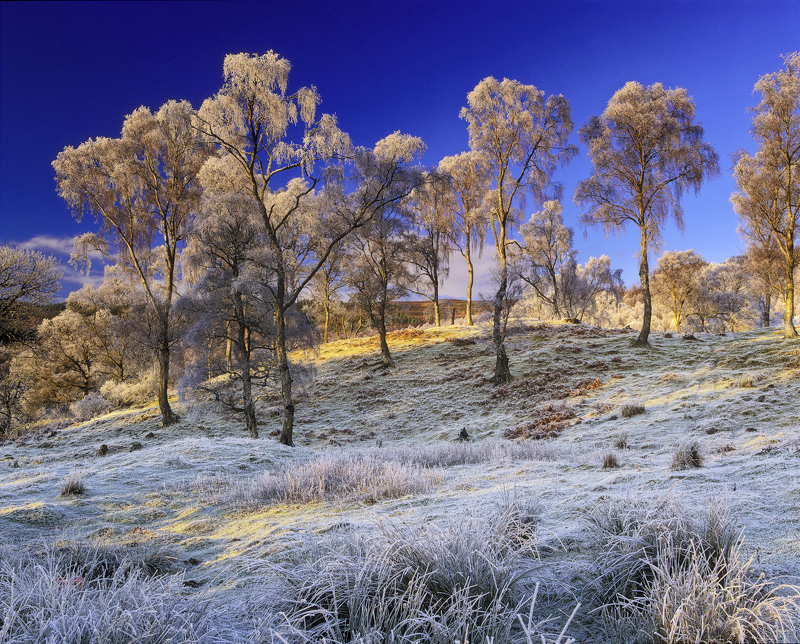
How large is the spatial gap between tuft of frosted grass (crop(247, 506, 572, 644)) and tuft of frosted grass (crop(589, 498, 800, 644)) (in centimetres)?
38

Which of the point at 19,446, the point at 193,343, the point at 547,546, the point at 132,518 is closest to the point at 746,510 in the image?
the point at 547,546

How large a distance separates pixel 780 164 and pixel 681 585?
25.0 metres

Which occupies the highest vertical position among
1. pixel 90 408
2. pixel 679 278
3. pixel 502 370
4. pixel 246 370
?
pixel 679 278

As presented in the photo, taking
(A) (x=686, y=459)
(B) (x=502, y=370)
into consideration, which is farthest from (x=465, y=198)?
(A) (x=686, y=459)

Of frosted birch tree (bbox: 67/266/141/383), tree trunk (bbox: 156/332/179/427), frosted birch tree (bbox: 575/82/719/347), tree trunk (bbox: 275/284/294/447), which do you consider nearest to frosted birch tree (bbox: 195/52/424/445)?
tree trunk (bbox: 275/284/294/447)

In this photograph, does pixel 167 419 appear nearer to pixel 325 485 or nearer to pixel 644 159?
pixel 325 485

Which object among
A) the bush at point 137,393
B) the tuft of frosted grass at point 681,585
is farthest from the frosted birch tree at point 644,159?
the bush at point 137,393

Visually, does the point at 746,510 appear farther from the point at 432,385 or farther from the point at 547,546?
the point at 432,385

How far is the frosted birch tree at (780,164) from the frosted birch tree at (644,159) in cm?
245

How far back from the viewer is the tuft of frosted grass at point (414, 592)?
1.78m

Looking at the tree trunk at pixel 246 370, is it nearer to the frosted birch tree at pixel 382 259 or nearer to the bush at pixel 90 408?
the frosted birch tree at pixel 382 259

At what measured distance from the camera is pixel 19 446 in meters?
17.5

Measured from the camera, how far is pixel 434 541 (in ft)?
7.68

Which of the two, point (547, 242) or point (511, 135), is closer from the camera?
point (511, 135)
